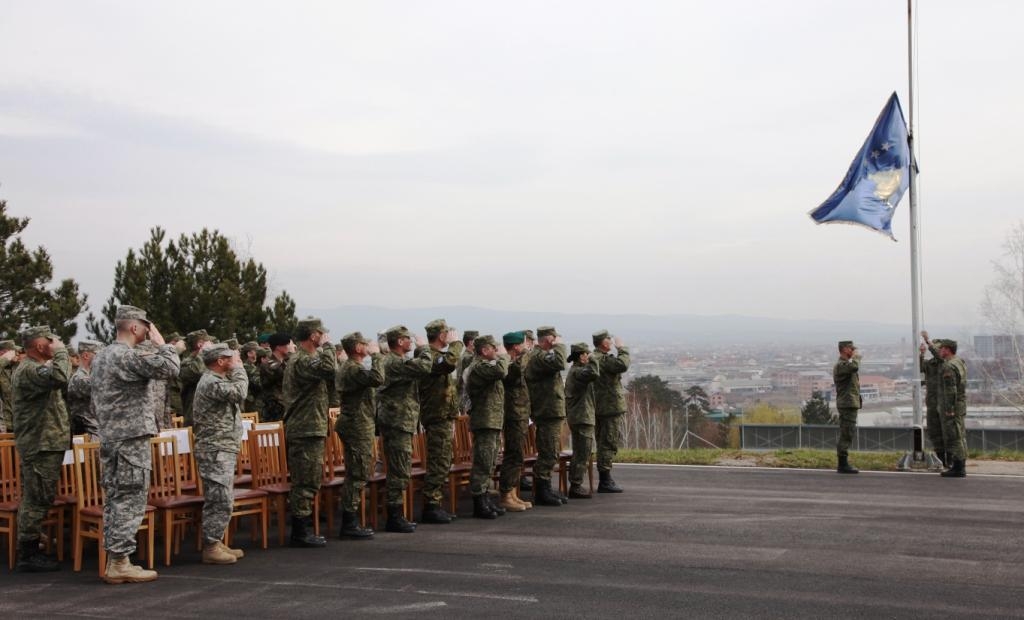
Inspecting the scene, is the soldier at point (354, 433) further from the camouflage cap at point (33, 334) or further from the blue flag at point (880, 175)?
the blue flag at point (880, 175)

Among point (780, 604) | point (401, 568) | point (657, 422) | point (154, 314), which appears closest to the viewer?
point (780, 604)

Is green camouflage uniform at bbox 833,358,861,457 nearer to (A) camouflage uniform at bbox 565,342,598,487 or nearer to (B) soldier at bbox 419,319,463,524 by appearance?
(A) camouflage uniform at bbox 565,342,598,487

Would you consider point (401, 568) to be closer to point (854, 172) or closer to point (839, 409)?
point (839, 409)

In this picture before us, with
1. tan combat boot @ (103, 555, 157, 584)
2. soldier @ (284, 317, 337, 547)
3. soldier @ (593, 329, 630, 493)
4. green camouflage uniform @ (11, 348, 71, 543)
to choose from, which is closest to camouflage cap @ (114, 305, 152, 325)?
green camouflage uniform @ (11, 348, 71, 543)

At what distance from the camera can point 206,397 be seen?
7840 millimetres

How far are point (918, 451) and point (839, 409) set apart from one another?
1.16 m

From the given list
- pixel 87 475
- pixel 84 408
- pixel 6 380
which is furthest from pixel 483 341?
pixel 6 380

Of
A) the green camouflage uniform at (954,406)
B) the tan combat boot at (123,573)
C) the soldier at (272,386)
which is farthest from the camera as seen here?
the green camouflage uniform at (954,406)

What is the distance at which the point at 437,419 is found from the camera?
9953 mm

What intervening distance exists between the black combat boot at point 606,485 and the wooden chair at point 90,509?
18.5 ft

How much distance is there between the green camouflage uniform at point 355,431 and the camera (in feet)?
29.0

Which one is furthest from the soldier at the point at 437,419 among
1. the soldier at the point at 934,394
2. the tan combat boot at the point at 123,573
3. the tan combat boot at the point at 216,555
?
the soldier at the point at 934,394

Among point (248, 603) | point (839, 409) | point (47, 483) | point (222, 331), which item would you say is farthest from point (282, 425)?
point (222, 331)

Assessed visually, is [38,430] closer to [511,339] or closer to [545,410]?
[511,339]
